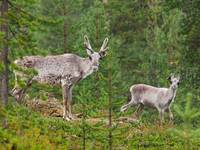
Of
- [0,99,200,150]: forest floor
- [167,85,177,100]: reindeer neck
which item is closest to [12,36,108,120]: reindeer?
[0,99,200,150]: forest floor

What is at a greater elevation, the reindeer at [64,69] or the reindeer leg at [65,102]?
the reindeer at [64,69]

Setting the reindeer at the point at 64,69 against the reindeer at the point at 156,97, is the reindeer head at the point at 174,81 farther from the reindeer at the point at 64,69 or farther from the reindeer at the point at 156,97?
the reindeer at the point at 64,69

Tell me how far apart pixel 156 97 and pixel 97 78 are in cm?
443

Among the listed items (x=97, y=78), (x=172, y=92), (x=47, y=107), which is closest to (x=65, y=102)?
(x=47, y=107)

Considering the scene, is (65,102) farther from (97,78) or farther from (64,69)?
(97,78)

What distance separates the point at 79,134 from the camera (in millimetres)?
15656

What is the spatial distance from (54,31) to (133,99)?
24.3 ft

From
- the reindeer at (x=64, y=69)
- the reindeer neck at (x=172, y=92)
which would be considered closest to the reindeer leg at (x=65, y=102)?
the reindeer at (x=64, y=69)

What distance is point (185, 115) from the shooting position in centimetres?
830

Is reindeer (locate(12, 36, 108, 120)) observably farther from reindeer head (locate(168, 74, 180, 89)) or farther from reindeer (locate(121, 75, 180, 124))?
reindeer head (locate(168, 74, 180, 89))

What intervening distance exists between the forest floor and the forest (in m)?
0.03

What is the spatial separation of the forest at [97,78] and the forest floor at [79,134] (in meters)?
0.03

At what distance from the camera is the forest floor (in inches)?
447

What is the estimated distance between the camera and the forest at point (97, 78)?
1138 centimetres
